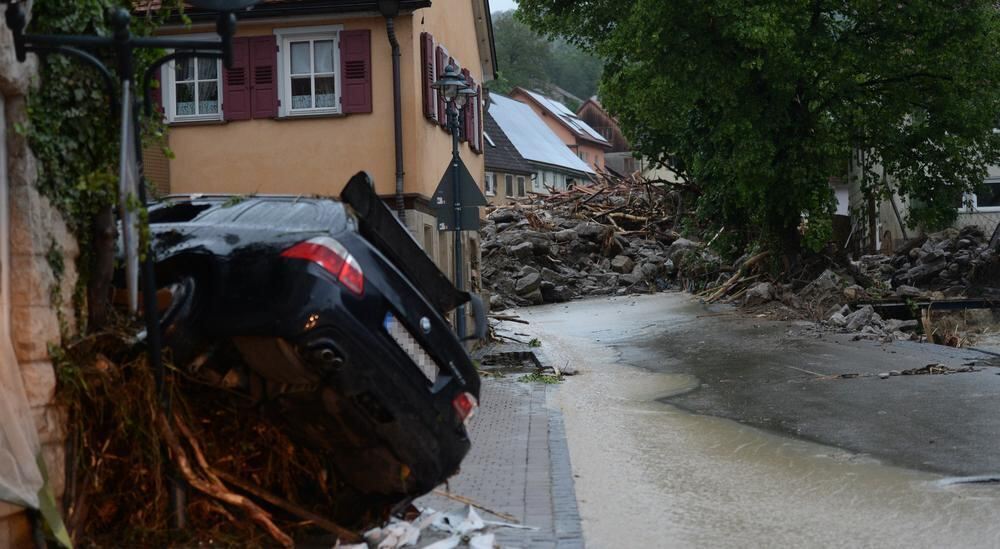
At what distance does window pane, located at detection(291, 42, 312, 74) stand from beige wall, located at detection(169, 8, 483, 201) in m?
0.36

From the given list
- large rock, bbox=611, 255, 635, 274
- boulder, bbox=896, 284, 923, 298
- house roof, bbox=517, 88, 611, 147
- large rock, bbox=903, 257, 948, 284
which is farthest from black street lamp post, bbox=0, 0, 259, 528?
house roof, bbox=517, 88, 611, 147

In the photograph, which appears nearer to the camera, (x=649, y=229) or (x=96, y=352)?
(x=96, y=352)

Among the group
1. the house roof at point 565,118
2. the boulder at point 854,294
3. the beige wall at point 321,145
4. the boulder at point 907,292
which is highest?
the house roof at point 565,118

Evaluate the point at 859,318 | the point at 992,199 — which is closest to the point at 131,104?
Answer: the point at 859,318

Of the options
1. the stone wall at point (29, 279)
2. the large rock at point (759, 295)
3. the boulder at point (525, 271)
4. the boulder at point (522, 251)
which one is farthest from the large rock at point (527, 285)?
the stone wall at point (29, 279)

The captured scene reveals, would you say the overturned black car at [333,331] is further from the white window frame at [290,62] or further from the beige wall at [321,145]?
the white window frame at [290,62]

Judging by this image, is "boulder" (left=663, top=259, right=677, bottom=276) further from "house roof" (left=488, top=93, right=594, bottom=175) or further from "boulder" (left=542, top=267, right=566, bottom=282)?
"house roof" (left=488, top=93, right=594, bottom=175)

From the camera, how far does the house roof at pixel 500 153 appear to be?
6719 cm

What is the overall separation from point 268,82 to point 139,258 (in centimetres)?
1394

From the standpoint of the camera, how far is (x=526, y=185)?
72.1 metres

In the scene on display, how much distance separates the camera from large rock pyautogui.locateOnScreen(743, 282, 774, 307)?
90.2 feet

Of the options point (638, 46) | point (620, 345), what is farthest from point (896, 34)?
point (620, 345)

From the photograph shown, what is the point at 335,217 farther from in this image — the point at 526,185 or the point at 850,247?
the point at 526,185

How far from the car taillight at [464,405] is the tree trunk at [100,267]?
1793 mm
